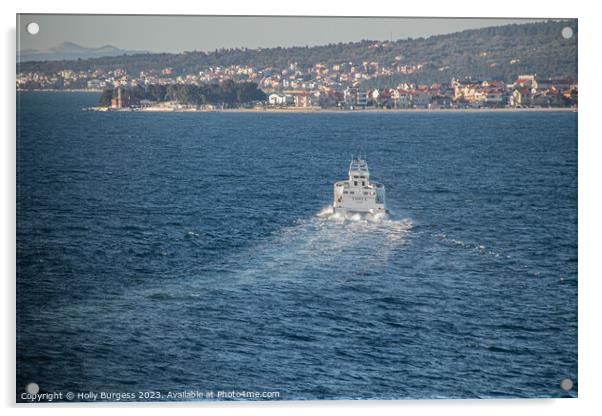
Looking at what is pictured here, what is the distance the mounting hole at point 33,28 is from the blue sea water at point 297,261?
1.34 metres

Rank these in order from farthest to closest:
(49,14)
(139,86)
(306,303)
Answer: (139,86) < (306,303) < (49,14)

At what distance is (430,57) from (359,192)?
3.07 metres

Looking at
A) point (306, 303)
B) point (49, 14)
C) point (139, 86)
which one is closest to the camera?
point (49, 14)

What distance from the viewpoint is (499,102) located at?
26.1 metres

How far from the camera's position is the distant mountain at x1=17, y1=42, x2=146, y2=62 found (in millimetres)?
22484

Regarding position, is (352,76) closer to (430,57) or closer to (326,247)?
(430,57)

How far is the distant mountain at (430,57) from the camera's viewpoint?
23391 mm

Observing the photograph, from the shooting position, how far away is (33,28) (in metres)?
22.3

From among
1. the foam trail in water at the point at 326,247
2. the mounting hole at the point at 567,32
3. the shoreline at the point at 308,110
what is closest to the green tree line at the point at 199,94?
the shoreline at the point at 308,110

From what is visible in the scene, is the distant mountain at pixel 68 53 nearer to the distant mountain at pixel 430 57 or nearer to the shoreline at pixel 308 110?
the distant mountain at pixel 430 57

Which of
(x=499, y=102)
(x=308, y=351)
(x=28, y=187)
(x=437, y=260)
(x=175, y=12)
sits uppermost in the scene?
(x=175, y=12)
